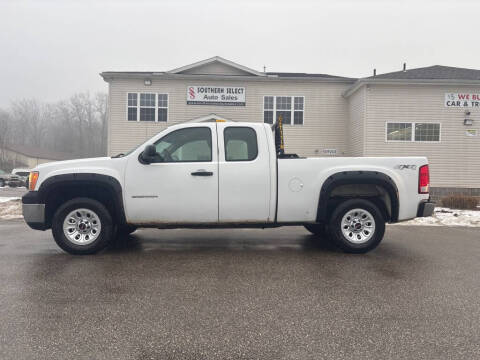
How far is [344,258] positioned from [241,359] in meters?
3.27

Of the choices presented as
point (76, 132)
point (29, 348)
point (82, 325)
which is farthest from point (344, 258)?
point (76, 132)

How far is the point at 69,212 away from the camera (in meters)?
5.40

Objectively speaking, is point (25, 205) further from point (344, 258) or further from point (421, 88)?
point (421, 88)

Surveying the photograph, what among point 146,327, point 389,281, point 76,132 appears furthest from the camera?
point 76,132

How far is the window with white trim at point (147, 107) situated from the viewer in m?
18.3

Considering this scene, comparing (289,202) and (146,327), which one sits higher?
(289,202)

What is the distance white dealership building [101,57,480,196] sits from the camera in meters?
16.8

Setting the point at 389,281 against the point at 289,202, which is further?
the point at 289,202

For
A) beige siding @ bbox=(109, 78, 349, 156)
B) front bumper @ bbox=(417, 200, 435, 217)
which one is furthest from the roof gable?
front bumper @ bbox=(417, 200, 435, 217)

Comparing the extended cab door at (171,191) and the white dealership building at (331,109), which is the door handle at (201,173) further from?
the white dealership building at (331,109)

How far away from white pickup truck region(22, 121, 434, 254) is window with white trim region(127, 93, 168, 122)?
44.0 feet

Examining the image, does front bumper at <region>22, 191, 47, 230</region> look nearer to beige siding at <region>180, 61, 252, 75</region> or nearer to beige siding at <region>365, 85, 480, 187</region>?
beige siding at <region>365, 85, 480, 187</region>

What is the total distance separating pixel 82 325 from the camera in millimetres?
3020

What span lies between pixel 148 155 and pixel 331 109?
1535cm
